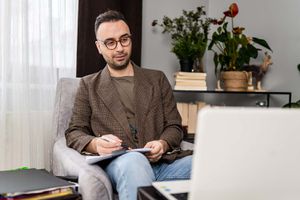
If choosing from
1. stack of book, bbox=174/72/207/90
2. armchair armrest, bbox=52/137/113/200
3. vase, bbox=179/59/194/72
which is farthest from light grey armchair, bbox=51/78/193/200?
vase, bbox=179/59/194/72

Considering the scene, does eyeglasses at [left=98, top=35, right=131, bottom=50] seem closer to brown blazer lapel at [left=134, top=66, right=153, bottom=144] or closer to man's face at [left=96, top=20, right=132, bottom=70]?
man's face at [left=96, top=20, right=132, bottom=70]

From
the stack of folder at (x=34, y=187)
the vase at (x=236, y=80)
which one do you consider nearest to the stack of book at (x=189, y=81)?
the vase at (x=236, y=80)

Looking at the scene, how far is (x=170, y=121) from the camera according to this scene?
1833mm

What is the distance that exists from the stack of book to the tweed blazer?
1.94 feet

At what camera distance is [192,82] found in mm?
2498

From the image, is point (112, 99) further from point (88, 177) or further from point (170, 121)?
point (88, 177)

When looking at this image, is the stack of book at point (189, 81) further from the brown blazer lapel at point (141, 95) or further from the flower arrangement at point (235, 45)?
the brown blazer lapel at point (141, 95)

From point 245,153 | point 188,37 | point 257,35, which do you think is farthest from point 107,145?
point 257,35

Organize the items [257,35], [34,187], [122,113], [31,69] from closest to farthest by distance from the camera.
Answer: [34,187], [122,113], [31,69], [257,35]

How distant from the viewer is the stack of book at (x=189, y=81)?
249cm

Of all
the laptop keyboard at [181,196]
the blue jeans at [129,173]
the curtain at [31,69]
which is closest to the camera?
the laptop keyboard at [181,196]

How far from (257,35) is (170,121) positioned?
132 centimetres

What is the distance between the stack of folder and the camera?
1195 mm

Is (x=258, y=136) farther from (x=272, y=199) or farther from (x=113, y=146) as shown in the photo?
(x=113, y=146)
